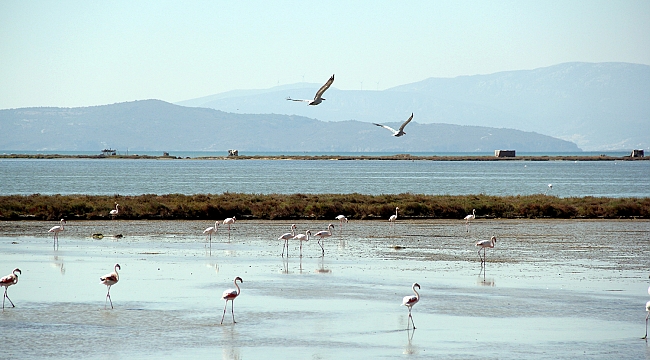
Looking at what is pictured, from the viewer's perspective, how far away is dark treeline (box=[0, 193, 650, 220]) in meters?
35.6

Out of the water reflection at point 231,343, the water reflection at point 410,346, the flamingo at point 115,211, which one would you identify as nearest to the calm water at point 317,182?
the flamingo at point 115,211

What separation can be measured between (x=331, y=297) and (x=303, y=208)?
65.9ft

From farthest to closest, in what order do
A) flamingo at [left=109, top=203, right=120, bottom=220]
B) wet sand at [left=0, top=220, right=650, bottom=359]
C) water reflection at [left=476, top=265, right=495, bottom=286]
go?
flamingo at [left=109, top=203, right=120, bottom=220] → water reflection at [left=476, top=265, right=495, bottom=286] → wet sand at [left=0, top=220, right=650, bottom=359]

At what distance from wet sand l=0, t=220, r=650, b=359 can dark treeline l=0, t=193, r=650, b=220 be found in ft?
23.3

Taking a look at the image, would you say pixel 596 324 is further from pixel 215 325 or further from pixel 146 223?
pixel 146 223

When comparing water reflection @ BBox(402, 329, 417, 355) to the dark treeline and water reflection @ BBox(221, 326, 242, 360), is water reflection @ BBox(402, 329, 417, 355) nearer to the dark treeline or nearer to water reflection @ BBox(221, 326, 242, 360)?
water reflection @ BBox(221, 326, 242, 360)

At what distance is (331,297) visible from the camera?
16.7m

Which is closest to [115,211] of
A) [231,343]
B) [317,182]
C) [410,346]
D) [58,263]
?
[58,263]

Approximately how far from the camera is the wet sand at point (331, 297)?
1248cm

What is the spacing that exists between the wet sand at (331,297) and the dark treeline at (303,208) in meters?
7.11

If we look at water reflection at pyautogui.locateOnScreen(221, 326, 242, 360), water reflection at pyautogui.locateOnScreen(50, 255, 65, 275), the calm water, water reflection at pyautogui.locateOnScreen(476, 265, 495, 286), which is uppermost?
the calm water

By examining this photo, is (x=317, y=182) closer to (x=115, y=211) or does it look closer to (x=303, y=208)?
(x=303, y=208)

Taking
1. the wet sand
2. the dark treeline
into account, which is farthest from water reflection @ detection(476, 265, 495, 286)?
the dark treeline

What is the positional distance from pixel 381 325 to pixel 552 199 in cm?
2959
